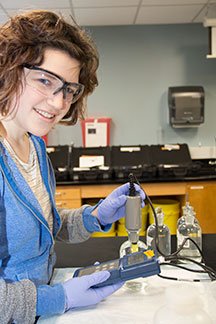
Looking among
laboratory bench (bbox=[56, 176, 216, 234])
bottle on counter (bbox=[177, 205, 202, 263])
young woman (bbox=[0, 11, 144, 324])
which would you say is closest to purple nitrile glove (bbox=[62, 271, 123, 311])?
young woman (bbox=[0, 11, 144, 324])

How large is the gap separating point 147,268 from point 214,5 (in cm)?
282

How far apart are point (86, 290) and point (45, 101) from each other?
0.50m

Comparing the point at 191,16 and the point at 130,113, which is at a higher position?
the point at 191,16

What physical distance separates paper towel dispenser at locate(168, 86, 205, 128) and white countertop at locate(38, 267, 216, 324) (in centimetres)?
255

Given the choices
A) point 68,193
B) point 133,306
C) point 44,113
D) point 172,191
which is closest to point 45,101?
point 44,113

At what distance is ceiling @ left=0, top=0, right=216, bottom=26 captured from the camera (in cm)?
283

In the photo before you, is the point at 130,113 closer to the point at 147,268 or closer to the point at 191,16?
the point at 191,16

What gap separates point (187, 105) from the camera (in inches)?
133

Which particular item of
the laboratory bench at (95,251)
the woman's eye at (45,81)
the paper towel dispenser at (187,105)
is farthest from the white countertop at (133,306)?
the paper towel dispenser at (187,105)

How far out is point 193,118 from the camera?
3389 millimetres

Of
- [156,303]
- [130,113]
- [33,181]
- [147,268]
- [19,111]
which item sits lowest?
[156,303]

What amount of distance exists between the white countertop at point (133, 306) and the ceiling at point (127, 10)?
2387mm

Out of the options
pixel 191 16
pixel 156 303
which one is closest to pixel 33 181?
pixel 156 303

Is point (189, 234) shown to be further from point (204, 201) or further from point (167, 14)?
point (167, 14)
